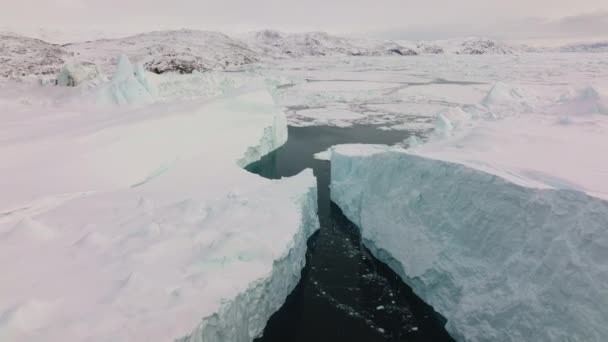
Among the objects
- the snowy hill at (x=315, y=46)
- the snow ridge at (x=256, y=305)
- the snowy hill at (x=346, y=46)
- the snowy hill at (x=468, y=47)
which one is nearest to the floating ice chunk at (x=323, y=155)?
the snow ridge at (x=256, y=305)

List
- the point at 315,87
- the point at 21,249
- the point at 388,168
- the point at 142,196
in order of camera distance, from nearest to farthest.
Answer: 1. the point at 21,249
2. the point at 142,196
3. the point at 388,168
4. the point at 315,87

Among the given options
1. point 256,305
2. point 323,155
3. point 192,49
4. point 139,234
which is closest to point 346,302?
point 256,305

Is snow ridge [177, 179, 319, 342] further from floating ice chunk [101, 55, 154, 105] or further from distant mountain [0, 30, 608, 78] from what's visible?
distant mountain [0, 30, 608, 78]

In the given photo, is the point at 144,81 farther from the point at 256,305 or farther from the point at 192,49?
the point at 192,49

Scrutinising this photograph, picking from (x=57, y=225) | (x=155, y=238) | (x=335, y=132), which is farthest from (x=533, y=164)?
(x=335, y=132)

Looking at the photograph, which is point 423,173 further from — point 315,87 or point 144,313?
point 315,87

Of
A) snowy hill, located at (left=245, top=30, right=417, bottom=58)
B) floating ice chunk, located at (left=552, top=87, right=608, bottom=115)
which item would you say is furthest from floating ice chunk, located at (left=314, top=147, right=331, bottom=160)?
snowy hill, located at (left=245, top=30, right=417, bottom=58)

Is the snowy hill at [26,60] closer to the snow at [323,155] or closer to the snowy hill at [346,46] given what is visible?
the snow at [323,155]

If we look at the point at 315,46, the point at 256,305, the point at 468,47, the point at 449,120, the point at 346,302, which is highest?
the point at 449,120
